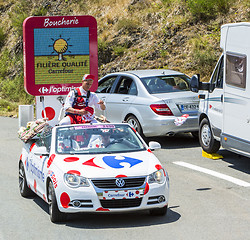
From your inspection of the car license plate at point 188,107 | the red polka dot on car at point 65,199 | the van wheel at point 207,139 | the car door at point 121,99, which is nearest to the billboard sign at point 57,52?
the car door at point 121,99

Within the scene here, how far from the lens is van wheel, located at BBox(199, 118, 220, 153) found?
43.8 ft

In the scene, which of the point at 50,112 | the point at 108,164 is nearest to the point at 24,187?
the point at 108,164

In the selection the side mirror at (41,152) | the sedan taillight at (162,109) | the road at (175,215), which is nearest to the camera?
the road at (175,215)

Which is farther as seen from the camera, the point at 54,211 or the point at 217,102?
the point at 217,102

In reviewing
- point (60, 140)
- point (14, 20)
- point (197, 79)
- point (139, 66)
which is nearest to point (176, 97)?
point (197, 79)

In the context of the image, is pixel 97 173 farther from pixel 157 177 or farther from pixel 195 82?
pixel 195 82

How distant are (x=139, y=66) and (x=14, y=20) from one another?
45.5 feet

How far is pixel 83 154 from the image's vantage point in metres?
8.73

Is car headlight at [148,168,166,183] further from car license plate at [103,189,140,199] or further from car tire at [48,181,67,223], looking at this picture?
car tire at [48,181,67,223]

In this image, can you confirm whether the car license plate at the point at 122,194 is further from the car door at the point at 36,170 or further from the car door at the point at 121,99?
the car door at the point at 121,99

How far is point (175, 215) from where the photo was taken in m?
8.72

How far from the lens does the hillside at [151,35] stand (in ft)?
78.9

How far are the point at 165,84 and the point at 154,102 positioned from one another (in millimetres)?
939

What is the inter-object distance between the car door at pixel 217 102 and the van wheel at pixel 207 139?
0.30 m
